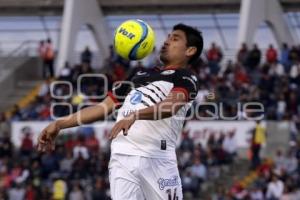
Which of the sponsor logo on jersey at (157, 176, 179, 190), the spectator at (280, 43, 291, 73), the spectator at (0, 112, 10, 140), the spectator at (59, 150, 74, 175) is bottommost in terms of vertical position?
the spectator at (59, 150, 74, 175)

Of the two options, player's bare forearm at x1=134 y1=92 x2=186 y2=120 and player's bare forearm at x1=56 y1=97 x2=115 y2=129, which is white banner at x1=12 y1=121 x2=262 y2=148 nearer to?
player's bare forearm at x1=56 y1=97 x2=115 y2=129

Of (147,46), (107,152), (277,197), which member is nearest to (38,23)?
(107,152)

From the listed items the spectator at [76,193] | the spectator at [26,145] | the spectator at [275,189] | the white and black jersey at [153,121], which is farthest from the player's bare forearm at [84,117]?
the spectator at [26,145]

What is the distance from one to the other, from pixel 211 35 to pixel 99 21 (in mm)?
4262

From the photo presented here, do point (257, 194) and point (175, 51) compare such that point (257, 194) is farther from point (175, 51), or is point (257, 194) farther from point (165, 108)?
point (165, 108)

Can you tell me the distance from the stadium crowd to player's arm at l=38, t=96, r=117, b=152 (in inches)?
471

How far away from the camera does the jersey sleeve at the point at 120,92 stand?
730 centimetres

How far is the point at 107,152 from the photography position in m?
21.9

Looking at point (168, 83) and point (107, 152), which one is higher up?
point (168, 83)

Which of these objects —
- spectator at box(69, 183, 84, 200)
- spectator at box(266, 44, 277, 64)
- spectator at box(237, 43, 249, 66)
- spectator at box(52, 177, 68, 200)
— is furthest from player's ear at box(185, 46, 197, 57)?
spectator at box(266, 44, 277, 64)

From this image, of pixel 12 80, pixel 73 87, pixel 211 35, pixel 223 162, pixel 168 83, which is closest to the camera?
pixel 168 83

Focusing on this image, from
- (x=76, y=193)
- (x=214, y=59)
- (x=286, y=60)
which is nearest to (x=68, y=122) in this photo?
(x=76, y=193)

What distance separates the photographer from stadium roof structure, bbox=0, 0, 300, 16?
30984mm

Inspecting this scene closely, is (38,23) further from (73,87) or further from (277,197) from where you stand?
(277,197)
